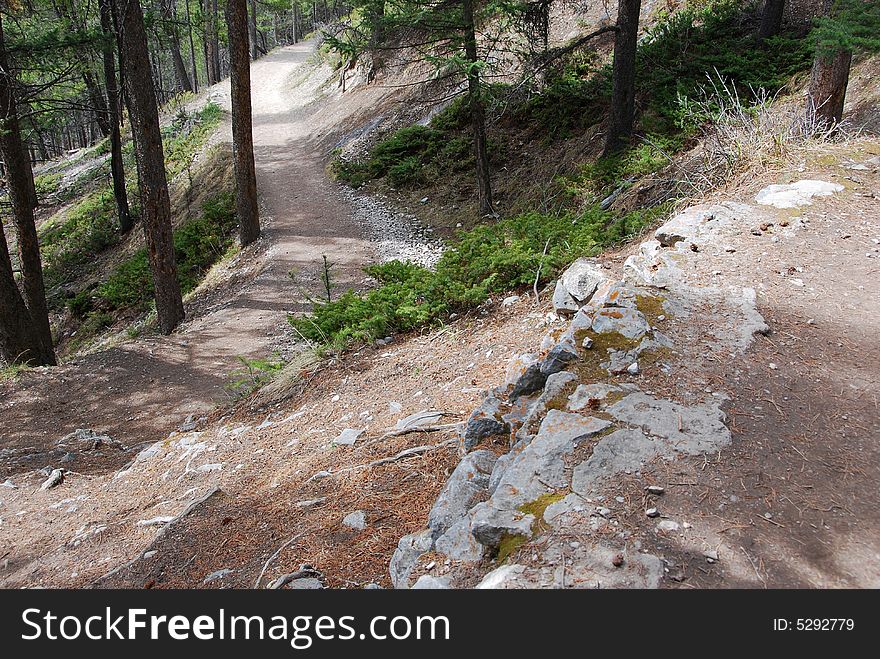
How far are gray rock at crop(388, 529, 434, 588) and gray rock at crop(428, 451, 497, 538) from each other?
61mm

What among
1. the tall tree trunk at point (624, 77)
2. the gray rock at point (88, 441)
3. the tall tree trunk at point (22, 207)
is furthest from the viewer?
the tall tree trunk at point (624, 77)

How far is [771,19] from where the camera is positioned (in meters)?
11.9

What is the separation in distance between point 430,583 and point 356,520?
1082 mm

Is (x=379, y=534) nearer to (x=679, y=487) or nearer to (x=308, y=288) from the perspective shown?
(x=679, y=487)

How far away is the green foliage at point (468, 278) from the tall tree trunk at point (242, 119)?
6.28 metres

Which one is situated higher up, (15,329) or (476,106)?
(476,106)

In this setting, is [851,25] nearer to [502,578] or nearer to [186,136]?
[502,578]

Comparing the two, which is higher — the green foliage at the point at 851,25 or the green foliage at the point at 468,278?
→ the green foliage at the point at 851,25

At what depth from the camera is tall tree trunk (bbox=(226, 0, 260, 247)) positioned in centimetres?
1152

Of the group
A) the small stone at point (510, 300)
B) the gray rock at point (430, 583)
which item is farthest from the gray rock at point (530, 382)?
the small stone at point (510, 300)

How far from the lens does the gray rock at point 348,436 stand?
4813mm

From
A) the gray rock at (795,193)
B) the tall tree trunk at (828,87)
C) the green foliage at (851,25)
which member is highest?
the green foliage at (851,25)

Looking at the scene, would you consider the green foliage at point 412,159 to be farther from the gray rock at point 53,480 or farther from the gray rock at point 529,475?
the gray rock at point 529,475

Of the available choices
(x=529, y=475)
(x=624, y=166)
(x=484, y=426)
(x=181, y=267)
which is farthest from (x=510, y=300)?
(x=181, y=267)
